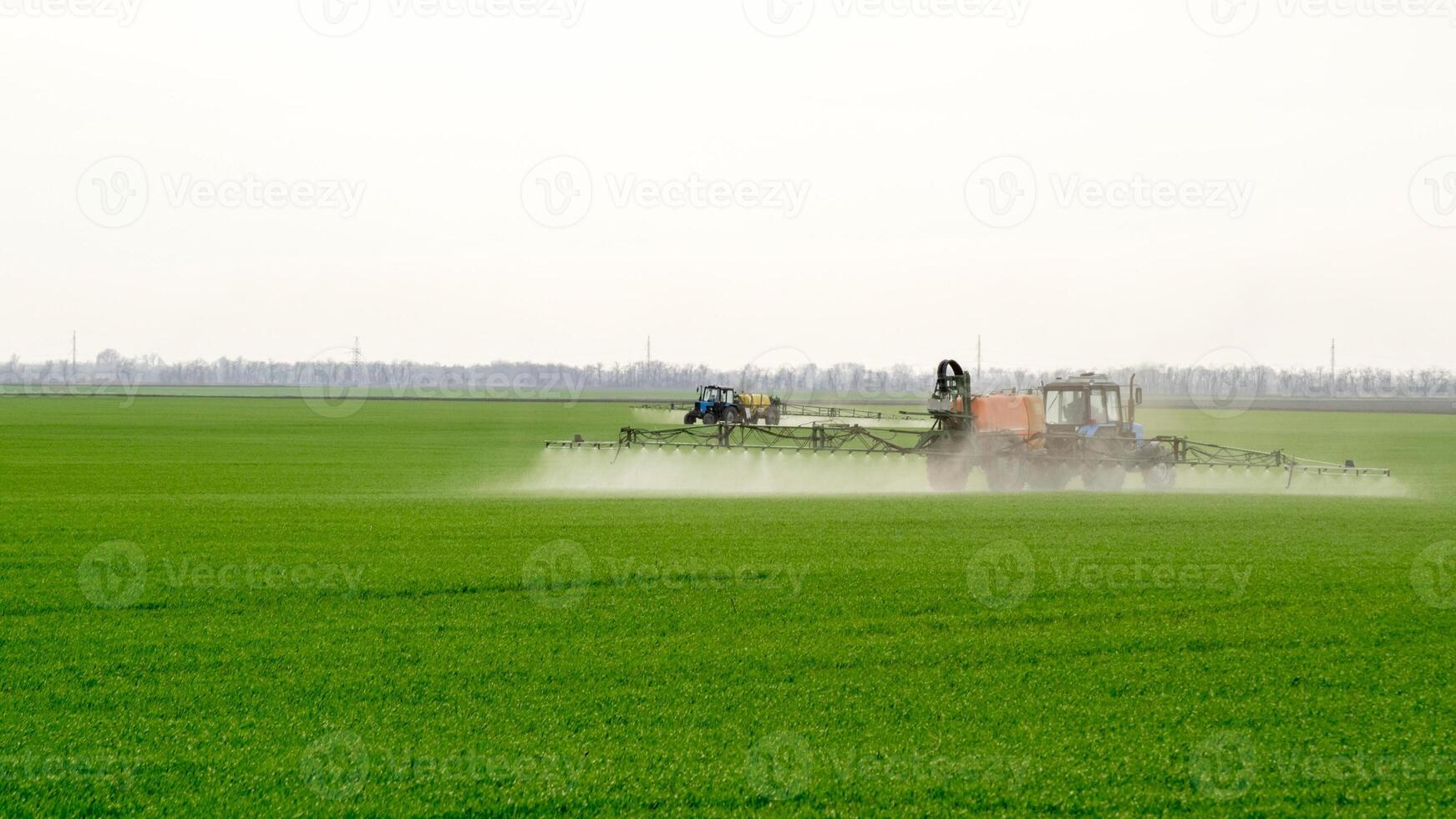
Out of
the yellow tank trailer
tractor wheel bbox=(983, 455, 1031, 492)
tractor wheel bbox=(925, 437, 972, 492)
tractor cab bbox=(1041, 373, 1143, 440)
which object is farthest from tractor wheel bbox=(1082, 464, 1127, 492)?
the yellow tank trailer

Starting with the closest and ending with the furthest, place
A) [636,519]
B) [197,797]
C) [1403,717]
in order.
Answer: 1. [197,797]
2. [1403,717]
3. [636,519]

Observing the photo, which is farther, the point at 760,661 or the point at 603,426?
the point at 603,426

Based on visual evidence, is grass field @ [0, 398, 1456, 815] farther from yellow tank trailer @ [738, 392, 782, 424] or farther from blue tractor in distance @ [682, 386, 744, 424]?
yellow tank trailer @ [738, 392, 782, 424]

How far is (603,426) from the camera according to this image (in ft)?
205

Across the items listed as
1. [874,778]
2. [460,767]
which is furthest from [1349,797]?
[460,767]

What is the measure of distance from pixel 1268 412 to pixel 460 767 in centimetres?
10145

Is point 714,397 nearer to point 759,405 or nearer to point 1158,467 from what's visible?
point 759,405

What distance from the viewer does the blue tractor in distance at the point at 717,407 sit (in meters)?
53.0

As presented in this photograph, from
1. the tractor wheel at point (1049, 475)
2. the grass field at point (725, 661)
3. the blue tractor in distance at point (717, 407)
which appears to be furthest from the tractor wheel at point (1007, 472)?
the blue tractor in distance at point (717, 407)

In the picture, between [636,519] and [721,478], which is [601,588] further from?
[721,478]

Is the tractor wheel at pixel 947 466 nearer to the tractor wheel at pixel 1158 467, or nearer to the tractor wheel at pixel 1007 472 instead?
the tractor wheel at pixel 1007 472

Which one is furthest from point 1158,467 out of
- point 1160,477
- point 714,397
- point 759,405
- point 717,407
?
point 759,405

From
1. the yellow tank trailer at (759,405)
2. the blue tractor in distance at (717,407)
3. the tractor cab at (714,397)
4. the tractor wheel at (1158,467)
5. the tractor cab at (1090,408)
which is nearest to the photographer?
the tractor wheel at (1158,467)

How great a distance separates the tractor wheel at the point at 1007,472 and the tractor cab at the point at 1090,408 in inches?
46.3
